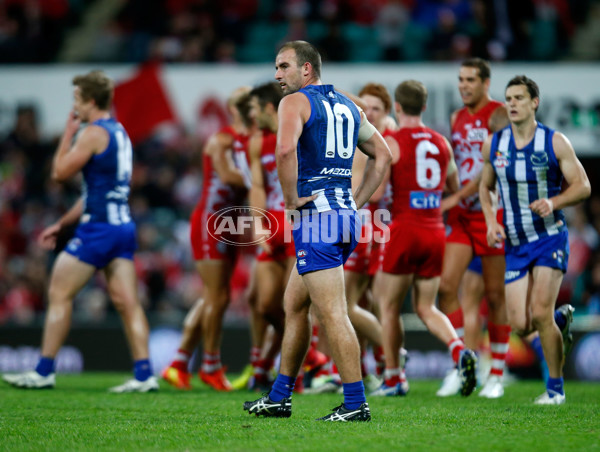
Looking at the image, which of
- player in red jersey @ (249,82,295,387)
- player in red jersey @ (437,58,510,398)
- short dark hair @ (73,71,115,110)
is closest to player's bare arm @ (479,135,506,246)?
player in red jersey @ (437,58,510,398)

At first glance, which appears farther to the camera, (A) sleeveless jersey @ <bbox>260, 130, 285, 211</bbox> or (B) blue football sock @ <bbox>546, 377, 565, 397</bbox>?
(A) sleeveless jersey @ <bbox>260, 130, 285, 211</bbox>

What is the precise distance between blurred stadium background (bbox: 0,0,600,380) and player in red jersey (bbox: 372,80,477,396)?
604cm

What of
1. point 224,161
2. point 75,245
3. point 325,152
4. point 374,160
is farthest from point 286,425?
point 224,161

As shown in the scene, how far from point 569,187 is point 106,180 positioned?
166 inches

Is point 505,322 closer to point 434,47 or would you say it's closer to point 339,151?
point 339,151

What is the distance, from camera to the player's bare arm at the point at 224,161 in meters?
9.05

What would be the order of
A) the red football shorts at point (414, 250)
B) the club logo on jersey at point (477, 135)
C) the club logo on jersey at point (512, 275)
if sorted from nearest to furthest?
the club logo on jersey at point (512, 275), the red football shorts at point (414, 250), the club logo on jersey at point (477, 135)

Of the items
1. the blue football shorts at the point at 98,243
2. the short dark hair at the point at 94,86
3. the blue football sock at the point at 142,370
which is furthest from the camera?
the blue football sock at the point at 142,370

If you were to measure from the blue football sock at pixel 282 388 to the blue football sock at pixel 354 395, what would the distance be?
477 millimetres

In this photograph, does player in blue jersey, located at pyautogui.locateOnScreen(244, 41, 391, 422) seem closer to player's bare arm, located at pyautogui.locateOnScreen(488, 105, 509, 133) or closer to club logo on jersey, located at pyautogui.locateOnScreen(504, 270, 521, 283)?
club logo on jersey, located at pyautogui.locateOnScreen(504, 270, 521, 283)

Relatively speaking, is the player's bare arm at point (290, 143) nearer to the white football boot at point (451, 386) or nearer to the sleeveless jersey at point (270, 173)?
the sleeveless jersey at point (270, 173)

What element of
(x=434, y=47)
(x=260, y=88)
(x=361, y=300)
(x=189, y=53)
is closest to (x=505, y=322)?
(x=361, y=300)

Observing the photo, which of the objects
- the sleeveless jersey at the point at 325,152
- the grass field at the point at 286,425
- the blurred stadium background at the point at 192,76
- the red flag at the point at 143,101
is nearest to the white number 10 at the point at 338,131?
the sleeveless jersey at the point at 325,152

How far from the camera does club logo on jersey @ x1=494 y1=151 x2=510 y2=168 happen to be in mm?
7445
